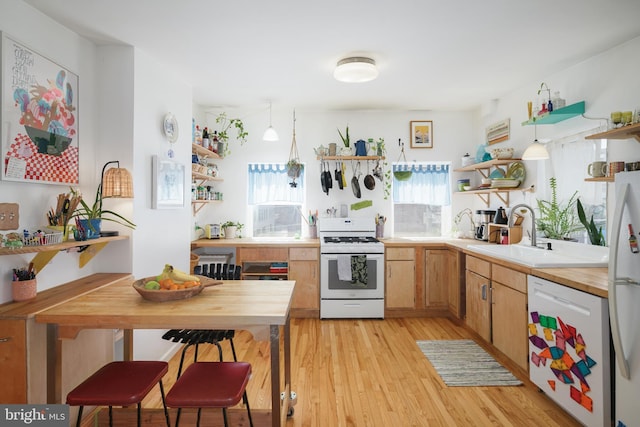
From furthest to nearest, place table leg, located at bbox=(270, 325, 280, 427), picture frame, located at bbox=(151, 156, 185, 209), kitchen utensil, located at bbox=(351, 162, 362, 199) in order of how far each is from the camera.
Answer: kitchen utensil, located at bbox=(351, 162, 362, 199), picture frame, located at bbox=(151, 156, 185, 209), table leg, located at bbox=(270, 325, 280, 427)

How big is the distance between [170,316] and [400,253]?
9.72ft

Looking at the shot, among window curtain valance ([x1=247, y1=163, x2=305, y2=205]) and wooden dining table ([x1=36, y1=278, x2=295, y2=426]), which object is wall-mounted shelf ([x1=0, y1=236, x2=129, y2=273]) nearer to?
wooden dining table ([x1=36, y1=278, x2=295, y2=426])

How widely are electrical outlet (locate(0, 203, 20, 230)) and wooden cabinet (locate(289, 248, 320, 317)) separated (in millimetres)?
2516

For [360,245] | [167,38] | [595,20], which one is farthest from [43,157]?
[595,20]

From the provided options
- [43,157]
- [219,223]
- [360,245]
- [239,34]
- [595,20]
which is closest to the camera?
[43,157]

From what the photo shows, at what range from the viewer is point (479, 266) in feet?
10.5

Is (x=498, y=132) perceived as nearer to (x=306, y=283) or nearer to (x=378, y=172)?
(x=378, y=172)

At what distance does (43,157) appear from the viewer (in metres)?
2.10

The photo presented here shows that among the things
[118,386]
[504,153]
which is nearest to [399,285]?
[504,153]

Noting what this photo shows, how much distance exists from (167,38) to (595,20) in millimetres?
2973

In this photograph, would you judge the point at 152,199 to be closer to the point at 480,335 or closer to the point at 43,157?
the point at 43,157

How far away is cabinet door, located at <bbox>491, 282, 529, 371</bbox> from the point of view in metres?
2.52

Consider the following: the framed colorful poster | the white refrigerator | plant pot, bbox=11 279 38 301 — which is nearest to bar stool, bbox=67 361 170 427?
plant pot, bbox=11 279 38 301

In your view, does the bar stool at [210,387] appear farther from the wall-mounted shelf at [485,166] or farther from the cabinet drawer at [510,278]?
the wall-mounted shelf at [485,166]
